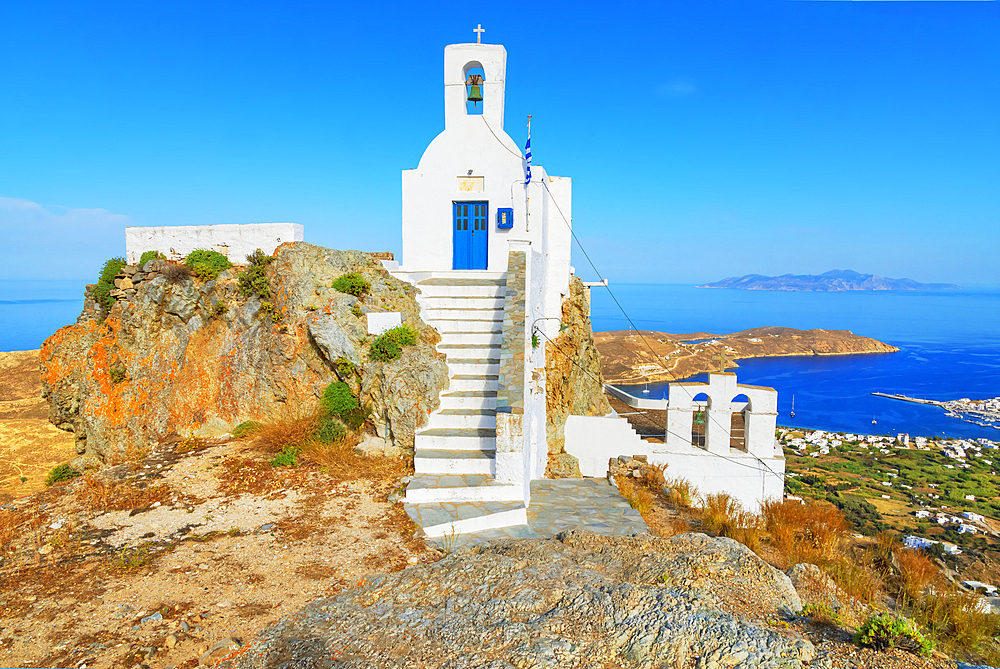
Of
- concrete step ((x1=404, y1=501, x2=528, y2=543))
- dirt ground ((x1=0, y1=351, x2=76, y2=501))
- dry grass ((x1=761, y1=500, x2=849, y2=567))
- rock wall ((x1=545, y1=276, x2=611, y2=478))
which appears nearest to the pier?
rock wall ((x1=545, y1=276, x2=611, y2=478))

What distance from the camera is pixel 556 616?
394 centimetres

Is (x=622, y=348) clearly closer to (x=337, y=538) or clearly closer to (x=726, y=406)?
(x=726, y=406)

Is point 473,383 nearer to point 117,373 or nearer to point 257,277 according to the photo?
point 257,277

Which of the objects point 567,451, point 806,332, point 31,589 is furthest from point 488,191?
point 806,332

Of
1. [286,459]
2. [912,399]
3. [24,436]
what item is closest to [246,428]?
[286,459]

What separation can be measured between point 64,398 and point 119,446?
221cm

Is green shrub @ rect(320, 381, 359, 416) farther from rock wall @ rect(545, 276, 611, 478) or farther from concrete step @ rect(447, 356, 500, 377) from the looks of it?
rock wall @ rect(545, 276, 611, 478)

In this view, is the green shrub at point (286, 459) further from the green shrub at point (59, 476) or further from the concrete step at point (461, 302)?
the green shrub at point (59, 476)

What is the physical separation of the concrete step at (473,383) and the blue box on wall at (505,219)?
566cm

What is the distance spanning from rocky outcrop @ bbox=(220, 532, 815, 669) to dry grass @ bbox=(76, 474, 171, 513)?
431 centimetres

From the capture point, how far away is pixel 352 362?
31.7 ft

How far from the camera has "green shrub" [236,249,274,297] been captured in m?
11.6

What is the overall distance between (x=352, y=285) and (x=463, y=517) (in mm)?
5968

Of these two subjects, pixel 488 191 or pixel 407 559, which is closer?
pixel 407 559
